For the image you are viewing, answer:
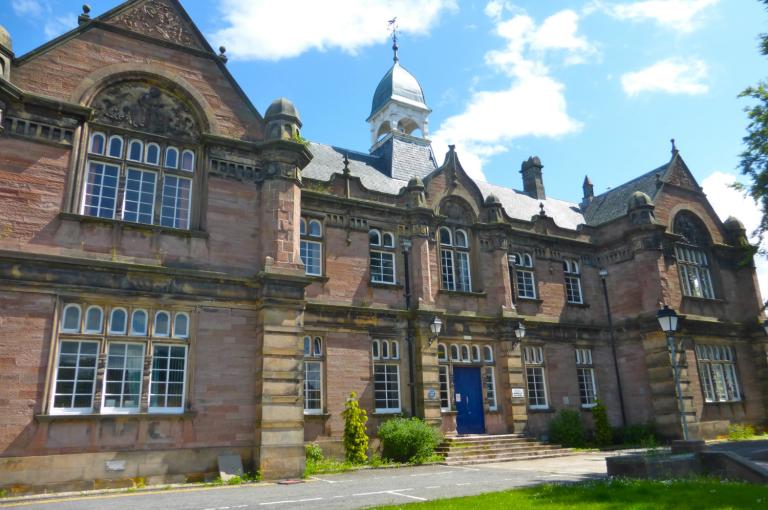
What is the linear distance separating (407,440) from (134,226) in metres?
10.5

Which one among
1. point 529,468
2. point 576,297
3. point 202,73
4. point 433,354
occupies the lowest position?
point 529,468

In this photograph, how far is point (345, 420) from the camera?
18656 mm

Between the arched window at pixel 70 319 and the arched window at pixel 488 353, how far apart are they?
15.1 metres

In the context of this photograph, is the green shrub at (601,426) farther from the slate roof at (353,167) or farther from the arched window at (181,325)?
the arched window at (181,325)

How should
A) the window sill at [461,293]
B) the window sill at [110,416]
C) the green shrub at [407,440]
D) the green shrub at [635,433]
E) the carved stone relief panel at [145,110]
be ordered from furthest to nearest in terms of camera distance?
the green shrub at [635,433] → the window sill at [461,293] → the green shrub at [407,440] → the carved stone relief panel at [145,110] → the window sill at [110,416]

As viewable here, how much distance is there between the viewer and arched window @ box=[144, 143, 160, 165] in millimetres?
16031

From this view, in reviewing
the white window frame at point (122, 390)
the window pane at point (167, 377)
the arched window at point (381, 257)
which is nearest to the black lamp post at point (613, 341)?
the arched window at point (381, 257)

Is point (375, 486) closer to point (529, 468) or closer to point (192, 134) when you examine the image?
point (529, 468)

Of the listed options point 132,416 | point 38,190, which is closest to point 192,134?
point 38,190

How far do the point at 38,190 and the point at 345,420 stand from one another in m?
11.2

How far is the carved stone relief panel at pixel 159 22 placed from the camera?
16609 mm

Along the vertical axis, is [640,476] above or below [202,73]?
below

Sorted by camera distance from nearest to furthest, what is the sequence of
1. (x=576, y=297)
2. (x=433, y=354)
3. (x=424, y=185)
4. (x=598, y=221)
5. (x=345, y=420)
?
(x=345, y=420), (x=433, y=354), (x=424, y=185), (x=576, y=297), (x=598, y=221)

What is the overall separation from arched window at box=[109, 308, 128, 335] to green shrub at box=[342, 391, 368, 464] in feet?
24.8
